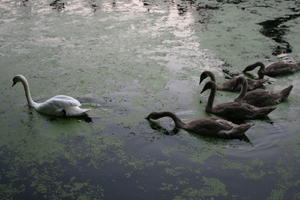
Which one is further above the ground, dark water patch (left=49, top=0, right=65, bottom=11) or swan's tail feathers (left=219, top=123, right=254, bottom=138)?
swan's tail feathers (left=219, top=123, right=254, bottom=138)

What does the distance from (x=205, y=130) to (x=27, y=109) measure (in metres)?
2.63

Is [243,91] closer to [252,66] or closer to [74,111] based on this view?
[252,66]

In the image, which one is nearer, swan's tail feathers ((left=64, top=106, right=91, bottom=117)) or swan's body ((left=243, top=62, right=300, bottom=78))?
swan's tail feathers ((left=64, top=106, right=91, bottom=117))

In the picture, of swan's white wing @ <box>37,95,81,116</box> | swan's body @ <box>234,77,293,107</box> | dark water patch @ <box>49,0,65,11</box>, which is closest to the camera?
swan's white wing @ <box>37,95,81,116</box>

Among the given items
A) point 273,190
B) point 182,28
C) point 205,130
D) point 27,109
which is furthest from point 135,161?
point 182,28

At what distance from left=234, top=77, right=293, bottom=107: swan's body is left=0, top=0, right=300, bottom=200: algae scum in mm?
155

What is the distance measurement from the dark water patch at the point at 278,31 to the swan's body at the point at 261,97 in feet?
7.12

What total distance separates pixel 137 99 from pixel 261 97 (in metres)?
1.85

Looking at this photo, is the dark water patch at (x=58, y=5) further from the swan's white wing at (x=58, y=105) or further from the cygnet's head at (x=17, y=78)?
the swan's white wing at (x=58, y=105)

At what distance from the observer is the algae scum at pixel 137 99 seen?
420cm

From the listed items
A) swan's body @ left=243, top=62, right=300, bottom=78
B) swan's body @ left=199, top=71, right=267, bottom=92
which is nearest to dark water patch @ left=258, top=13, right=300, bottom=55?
swan's body @ left=243, top=62, right=300, bottom=78

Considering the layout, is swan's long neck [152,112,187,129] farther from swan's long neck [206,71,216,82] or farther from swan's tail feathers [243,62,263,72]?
swan's tail feathers [243,62,263,72]

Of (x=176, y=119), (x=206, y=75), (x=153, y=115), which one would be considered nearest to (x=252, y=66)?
(x=206, y=75)

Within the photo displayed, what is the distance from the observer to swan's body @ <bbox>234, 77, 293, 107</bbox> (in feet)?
19.2
